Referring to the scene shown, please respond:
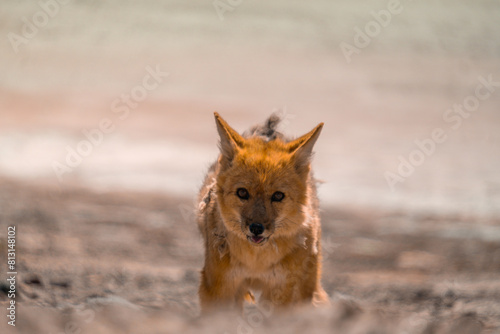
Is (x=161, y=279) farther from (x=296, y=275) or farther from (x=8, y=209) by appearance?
(x=8, y=209)

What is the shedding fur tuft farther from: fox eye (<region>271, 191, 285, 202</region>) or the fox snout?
the fox snout

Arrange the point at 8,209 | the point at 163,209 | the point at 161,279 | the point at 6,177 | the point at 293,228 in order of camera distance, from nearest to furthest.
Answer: the point at 293,228 < the point at 161,279 < the point at 8,209 < the point at 163,209 < the point at 6,177

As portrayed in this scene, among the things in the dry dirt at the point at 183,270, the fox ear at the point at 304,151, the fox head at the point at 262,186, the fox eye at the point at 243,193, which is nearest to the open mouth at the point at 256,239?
the fox head at the point at 262,186

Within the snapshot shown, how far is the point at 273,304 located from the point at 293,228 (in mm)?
690

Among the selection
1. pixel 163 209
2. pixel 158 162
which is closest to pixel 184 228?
pixel 163 209

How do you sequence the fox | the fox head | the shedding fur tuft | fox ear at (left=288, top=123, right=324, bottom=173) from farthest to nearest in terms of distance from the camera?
the shedding fur tuft, fox ear at (left=288, top=123, right=324, bottom=173), the fox, the fox head

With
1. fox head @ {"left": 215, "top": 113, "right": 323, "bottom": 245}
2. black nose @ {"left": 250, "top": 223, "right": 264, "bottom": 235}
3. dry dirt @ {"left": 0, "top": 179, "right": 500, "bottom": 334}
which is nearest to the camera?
dry dirt @ {"left": 0, "top": 179, "right": 500, "bottom": 334}

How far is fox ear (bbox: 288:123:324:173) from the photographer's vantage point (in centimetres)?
554

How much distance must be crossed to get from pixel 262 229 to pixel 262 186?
1.34ft

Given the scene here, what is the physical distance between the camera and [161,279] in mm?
7660

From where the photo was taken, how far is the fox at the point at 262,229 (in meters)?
5.30


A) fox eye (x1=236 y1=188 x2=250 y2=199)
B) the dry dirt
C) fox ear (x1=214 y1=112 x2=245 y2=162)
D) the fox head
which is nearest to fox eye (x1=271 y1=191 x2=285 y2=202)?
the fox head

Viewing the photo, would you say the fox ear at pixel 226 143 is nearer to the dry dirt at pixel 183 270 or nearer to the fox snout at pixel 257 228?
the fox snout at pixel 257 228

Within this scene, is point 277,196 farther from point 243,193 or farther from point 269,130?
point 269,130
